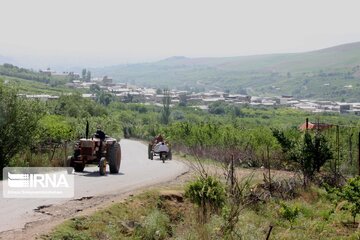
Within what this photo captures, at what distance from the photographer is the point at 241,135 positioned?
151 feet

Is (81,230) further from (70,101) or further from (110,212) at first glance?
(70,101)

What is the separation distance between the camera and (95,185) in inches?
803

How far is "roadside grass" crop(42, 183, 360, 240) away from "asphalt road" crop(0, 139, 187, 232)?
1314 mm

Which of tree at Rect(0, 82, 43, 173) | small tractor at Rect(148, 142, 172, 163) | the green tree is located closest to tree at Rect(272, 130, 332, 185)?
the green tree

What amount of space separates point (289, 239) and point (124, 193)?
18.7 feet

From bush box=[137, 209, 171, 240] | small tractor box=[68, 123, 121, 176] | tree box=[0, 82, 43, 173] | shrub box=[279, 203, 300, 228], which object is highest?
tree box=[0, 82, 43, 173]

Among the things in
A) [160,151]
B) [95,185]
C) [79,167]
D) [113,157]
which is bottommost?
[160,151]

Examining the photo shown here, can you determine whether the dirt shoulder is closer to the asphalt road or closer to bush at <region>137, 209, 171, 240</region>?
the asphalt road

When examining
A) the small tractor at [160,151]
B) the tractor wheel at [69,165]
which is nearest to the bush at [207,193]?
the tractor wheel at [69,165]

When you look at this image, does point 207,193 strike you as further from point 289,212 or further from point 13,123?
point 13,123

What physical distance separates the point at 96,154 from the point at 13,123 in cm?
367

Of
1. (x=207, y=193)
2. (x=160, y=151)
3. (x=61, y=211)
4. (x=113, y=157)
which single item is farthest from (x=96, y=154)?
(x=160, y=151)

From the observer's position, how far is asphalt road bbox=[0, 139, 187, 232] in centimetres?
1426

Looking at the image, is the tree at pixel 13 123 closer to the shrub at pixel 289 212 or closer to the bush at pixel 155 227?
the bush at pixel 155 227
